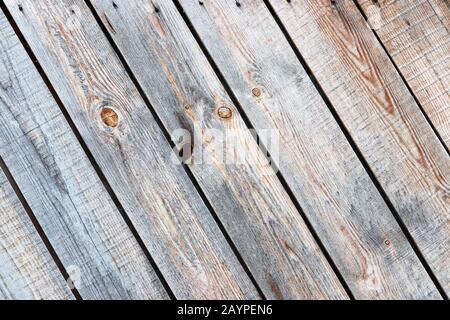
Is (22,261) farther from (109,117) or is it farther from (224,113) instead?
(224,113)

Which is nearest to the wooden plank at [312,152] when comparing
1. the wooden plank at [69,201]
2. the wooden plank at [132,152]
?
the wooden plank at [132,152]

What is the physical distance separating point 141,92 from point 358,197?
0.74 m

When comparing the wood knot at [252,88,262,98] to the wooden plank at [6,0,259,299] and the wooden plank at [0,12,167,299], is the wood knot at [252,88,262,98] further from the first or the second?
the wooden plank at [0,12,167,299]

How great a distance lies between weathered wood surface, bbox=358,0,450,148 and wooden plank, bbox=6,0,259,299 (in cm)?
76

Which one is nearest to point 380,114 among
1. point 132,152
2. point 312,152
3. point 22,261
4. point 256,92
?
point 312,152

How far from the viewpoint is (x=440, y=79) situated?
1.78 m

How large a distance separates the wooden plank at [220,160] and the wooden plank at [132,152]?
0.05 meters

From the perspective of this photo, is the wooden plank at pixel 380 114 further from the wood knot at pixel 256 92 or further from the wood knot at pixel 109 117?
the wood knot at pixel 109 117

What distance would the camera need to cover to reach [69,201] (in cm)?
169

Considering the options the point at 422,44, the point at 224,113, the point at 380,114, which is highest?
the point at 224,113

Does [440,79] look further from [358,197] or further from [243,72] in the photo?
[243,72]

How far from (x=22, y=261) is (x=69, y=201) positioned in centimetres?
22
